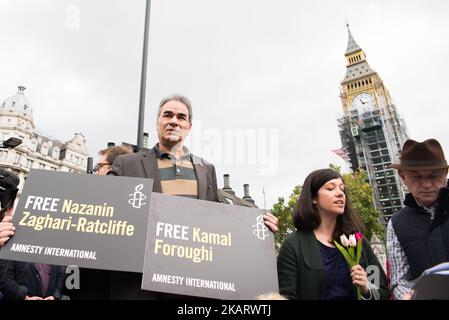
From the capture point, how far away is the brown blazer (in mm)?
2807

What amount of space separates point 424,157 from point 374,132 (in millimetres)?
70391

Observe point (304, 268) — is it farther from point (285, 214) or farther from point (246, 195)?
point (246, 195)

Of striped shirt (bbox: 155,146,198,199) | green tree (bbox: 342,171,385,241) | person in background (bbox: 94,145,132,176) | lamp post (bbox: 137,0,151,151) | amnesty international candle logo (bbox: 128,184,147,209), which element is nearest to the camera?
amnesty international candle logo (bbox: 128,184,147,209)

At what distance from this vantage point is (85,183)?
2.52 meters

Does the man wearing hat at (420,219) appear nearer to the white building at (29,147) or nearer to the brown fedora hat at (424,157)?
the brown fedora hat at (424,157)

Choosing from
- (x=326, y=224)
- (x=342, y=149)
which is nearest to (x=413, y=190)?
(x=326, y=224)

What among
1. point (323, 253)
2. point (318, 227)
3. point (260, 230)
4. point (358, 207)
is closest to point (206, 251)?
point (260, 230)

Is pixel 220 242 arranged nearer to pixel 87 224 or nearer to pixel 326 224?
pixel 87 224

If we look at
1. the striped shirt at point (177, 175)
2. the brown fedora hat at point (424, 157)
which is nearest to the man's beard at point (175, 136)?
the striped shirt at point (177, 175)

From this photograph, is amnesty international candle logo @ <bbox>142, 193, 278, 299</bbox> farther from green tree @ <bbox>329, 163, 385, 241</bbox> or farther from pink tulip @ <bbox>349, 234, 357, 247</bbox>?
green tree @ <bbox>329, 163, 385, 241</bbox>

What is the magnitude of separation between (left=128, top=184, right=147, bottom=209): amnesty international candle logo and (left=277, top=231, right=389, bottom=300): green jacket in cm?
120

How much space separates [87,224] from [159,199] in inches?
20.1

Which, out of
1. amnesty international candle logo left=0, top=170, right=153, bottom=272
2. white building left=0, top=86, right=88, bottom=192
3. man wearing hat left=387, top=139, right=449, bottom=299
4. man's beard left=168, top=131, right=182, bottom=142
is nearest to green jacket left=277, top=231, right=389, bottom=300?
man wearing hat left=387, top=139, right=449, bottom=299
